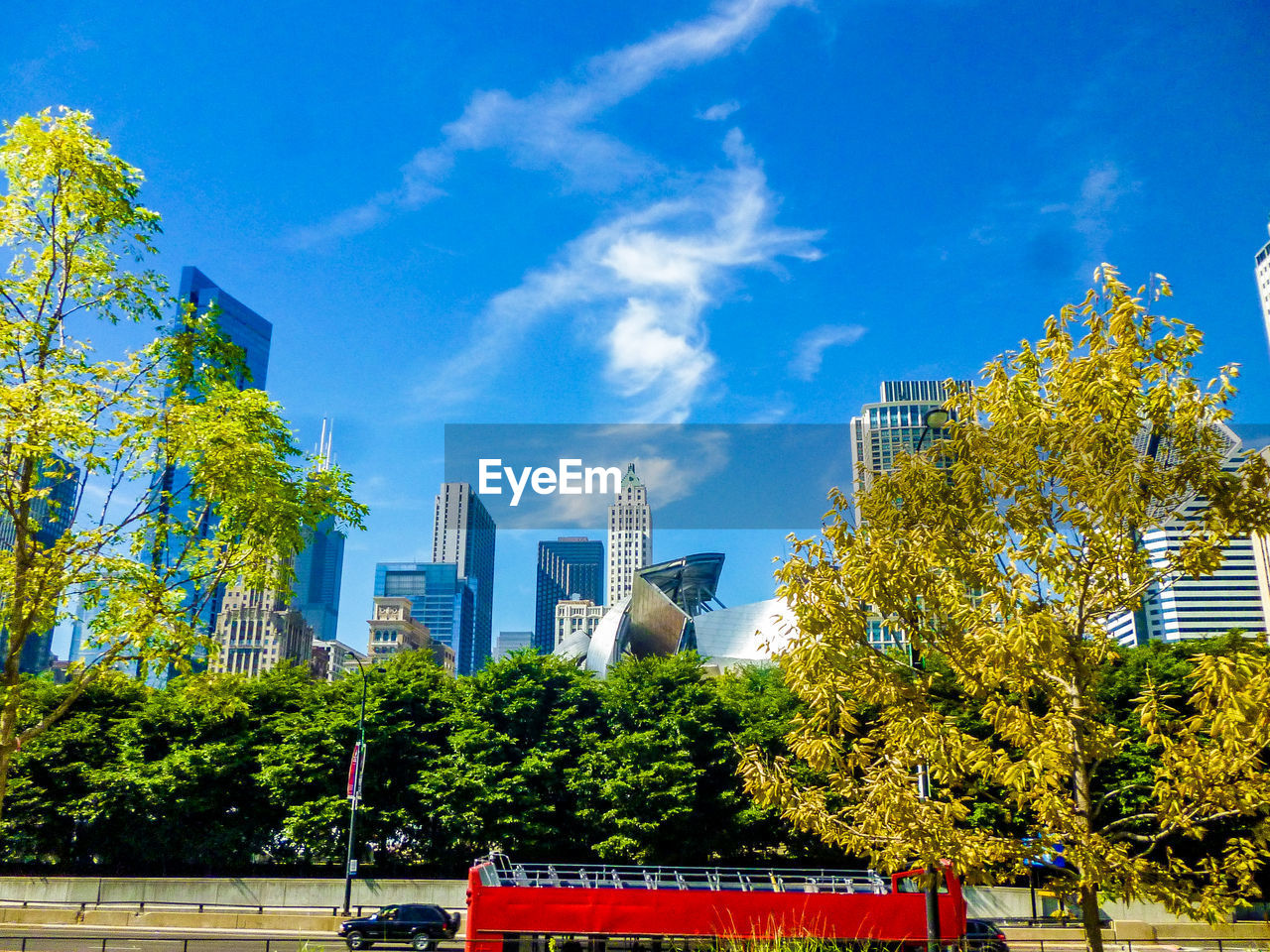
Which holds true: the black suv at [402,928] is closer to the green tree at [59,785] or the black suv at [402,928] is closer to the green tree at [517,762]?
the green tree at [517,762]

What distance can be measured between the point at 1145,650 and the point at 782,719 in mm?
17143

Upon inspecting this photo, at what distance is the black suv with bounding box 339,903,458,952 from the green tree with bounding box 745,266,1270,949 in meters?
25.2

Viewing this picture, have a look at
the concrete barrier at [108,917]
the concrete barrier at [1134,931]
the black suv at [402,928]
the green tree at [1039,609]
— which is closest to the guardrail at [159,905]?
the concrete barrier at [108,917]

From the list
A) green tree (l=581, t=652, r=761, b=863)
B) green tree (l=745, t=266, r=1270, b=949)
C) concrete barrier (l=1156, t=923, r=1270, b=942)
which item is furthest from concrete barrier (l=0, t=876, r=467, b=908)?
green tree (l=745, t=266, r=1270, b=949)

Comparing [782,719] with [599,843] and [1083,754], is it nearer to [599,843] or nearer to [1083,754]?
[599,843]

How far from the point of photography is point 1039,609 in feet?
38.2

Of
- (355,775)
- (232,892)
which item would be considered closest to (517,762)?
(355,775)

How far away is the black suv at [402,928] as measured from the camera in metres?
32.3

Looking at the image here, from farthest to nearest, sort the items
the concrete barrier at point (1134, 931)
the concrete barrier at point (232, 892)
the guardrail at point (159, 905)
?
the concrete barrier at point (232, 892)
the guardrail at point (159, 905)
the concrete barrier at point (1134, 931)

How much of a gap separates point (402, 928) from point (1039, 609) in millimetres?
28537

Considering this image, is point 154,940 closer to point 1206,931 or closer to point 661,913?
point 661,913

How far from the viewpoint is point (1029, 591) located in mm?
11289

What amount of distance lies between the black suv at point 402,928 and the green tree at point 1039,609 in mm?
25240

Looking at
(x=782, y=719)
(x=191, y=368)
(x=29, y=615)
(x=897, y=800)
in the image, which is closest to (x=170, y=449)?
(x=191, y=368)
